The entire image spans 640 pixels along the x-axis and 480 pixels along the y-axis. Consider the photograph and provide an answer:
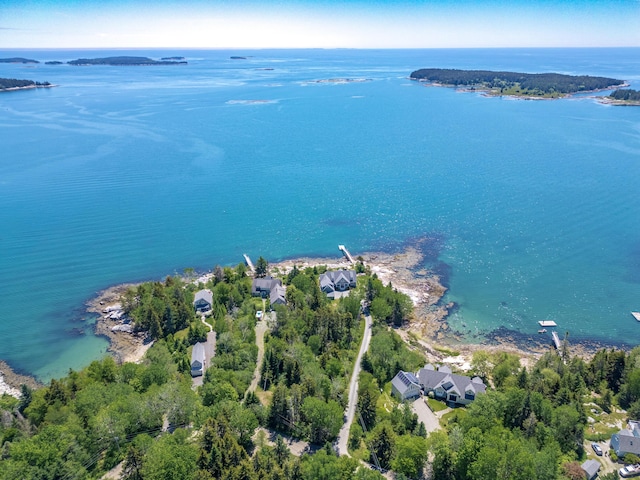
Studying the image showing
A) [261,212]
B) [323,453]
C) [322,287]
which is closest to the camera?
[323,453]

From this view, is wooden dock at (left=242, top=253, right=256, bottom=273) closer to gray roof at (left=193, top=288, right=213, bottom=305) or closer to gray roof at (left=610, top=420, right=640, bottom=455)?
gray roof at (left=193, top=288, right=213, bottom=305)

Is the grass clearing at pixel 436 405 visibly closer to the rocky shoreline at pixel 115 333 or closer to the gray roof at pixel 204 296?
the gray roof at pixel 204 296

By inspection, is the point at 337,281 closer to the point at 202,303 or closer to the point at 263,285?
the point at 263,285

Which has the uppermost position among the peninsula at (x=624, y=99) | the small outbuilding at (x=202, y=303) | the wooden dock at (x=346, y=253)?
the peninsula at (x=624, y=99)

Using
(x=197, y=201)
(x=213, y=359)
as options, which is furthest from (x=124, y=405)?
(x=197, y=201)

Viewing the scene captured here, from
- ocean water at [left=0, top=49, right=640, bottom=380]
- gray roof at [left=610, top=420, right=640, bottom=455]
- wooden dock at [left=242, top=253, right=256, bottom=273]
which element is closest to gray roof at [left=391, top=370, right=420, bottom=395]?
ocean water at [left=0, top=49, right=640, bottom=380]

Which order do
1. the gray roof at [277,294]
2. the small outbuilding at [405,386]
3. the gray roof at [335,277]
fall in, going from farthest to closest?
the gray roof at [335,277] < the gray roof at [277,294] < the small outbuilding at [405,386]

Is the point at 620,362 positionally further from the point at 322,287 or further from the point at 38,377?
the point at 38,377

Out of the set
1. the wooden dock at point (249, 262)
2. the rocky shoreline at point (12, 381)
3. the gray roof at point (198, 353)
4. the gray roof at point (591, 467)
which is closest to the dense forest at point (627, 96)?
the wooden dock at point (249, 262)
